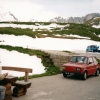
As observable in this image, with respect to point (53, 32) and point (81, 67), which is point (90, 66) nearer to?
point (81, 67)

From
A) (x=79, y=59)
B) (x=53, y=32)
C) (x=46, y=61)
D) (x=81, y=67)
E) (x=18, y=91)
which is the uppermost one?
(x=53, y=32)

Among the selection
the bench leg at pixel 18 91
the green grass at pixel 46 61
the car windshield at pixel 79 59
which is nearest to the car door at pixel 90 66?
the car windshield at pixel 79 59

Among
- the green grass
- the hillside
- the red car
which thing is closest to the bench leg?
the green grass

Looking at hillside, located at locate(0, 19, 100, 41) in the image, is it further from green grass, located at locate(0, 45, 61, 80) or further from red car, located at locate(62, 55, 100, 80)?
red car, located at locate(62, 55, 100, 80)

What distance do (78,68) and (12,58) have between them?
6.56 m

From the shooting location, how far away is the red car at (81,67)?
1299 cm

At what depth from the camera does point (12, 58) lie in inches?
667

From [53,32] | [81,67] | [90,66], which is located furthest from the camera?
[53,32]

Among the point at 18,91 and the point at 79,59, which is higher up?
the point at 79,59

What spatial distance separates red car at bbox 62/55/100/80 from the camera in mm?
12992

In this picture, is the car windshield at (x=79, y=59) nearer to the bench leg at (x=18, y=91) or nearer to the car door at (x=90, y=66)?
the car door at (x=90, y=66)

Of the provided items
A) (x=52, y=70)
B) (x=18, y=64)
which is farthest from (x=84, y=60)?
(x=18, y=64)

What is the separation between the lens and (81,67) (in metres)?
12.9

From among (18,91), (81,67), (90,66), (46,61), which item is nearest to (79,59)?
(90,66)
